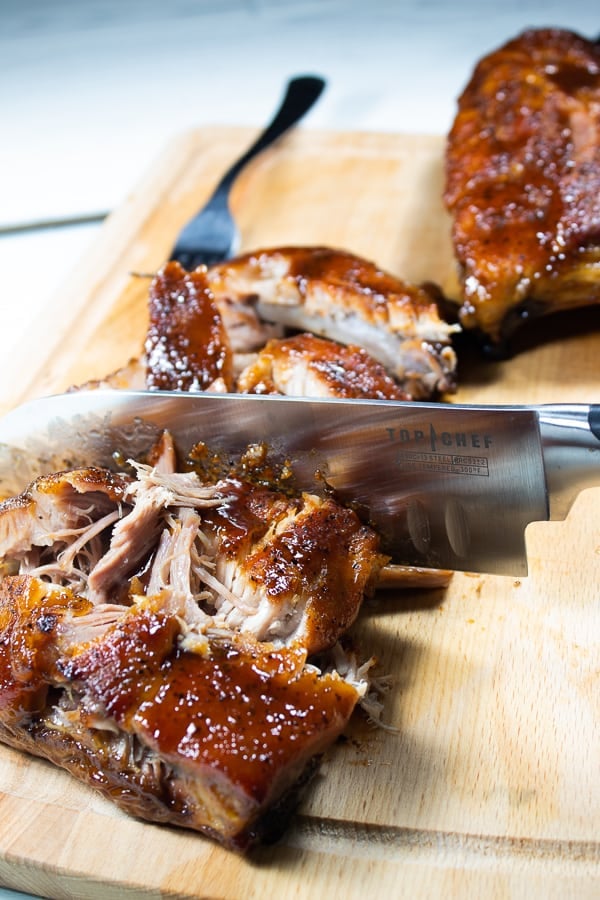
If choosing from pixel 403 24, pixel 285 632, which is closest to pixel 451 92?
pixel 403 24

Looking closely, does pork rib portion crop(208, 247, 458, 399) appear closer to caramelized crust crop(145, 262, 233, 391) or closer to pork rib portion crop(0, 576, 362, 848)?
caramelized crust crop(145, 262, 233, 391)

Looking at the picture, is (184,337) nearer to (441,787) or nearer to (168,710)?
(168,710)

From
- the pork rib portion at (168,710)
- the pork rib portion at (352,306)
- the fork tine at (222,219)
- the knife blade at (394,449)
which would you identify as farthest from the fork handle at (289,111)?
the pork rib portion at (168,710)

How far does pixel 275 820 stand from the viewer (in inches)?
87.3

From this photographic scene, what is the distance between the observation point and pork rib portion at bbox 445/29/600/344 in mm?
3504

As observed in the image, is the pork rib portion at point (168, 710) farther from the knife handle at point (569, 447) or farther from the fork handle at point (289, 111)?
the fork handle at point (289, 111)

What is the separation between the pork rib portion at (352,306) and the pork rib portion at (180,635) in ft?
2.89

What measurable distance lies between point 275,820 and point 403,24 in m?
6.22

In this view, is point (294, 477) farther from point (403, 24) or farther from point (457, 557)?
point (403, 24)

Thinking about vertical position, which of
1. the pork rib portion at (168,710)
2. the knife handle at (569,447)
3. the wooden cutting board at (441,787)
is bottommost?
the wooden cutting board at (441,787)

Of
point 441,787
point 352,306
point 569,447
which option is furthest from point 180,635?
point 352,306

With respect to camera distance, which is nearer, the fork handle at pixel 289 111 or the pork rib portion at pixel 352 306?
the pork rib portion at pixel 352 306

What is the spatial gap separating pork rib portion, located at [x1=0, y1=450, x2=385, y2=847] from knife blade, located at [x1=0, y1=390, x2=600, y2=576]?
0.13m

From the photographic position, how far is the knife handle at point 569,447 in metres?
2.38
